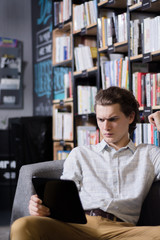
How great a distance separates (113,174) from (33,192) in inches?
16.7

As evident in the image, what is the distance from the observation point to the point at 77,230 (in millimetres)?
1787

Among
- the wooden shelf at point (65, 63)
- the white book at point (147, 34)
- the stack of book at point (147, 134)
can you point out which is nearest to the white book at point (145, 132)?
the stack of book at point (147, 134)

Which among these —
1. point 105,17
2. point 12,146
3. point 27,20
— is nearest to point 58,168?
point 105,17

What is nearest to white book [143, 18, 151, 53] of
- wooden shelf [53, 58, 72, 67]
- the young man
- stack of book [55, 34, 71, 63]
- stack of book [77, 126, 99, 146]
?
the young man

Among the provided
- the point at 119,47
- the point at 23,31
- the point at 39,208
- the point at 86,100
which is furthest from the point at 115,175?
the point at 23,31

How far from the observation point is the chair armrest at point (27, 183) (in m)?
2.05

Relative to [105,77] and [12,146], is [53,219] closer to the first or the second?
[105,77]

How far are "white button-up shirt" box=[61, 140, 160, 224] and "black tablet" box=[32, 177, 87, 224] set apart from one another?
12.0 inches

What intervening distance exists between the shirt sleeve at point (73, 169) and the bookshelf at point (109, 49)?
99 cm

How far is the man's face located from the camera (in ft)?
6.67

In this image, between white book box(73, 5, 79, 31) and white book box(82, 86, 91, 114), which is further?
white book box(73, 5, 79, 31)

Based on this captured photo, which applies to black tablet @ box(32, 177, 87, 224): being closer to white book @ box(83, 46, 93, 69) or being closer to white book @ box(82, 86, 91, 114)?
white book @ box(82, 86, 91, 114)

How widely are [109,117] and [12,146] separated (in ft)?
9.13

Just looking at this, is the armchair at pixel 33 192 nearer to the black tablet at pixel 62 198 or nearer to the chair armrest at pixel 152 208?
Result: the chair armrest at pixel 152 208
